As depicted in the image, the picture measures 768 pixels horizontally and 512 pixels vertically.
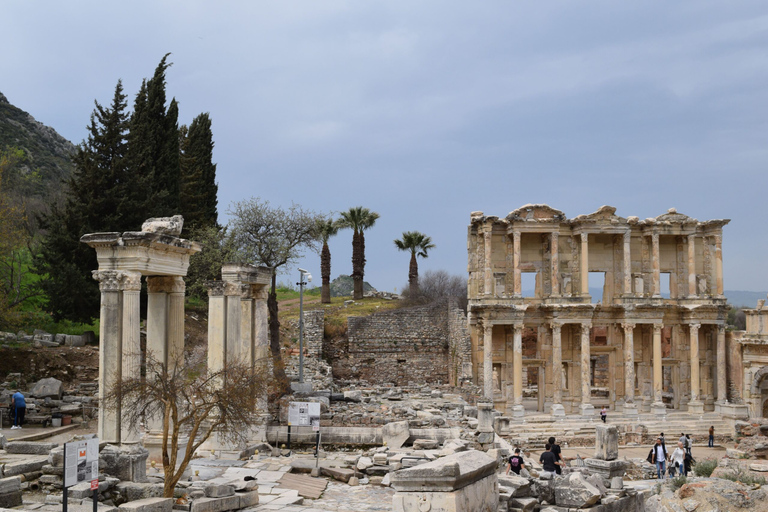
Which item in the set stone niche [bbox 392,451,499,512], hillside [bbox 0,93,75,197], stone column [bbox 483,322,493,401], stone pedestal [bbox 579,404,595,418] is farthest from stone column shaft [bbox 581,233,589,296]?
hillside [bbox 0,93,75,197]

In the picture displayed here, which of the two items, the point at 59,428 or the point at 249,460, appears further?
the point at 59,428

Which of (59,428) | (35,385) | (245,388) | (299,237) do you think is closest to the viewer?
(245,388)

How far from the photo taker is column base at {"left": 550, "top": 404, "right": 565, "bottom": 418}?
3322cm

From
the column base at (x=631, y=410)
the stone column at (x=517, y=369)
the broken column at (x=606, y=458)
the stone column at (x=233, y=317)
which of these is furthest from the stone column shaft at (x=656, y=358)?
the stone column at (x=233, y=317)

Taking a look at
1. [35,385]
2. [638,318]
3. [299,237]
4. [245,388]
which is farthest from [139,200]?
[638,318]

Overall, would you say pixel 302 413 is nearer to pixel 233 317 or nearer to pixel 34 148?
pixel 233 317

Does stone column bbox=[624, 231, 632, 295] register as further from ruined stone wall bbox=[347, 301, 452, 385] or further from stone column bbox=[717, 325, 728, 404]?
ruined stone wall bbox=[347, 301, 452, 385]

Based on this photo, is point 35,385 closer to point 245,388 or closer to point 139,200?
point 139,200

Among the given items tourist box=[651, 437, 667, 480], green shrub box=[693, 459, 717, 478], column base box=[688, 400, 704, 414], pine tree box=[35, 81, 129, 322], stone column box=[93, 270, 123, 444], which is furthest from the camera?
column base box=[688, 400, 704, 414]

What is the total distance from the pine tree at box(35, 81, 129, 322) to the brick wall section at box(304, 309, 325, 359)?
1549cm

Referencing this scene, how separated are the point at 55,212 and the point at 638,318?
2788cm

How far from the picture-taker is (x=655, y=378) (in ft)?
118

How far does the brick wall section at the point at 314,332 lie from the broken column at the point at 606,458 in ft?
82.5

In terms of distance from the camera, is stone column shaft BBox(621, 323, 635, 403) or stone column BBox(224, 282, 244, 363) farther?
stone column shaft BBox(621, 323, 635, 403)
